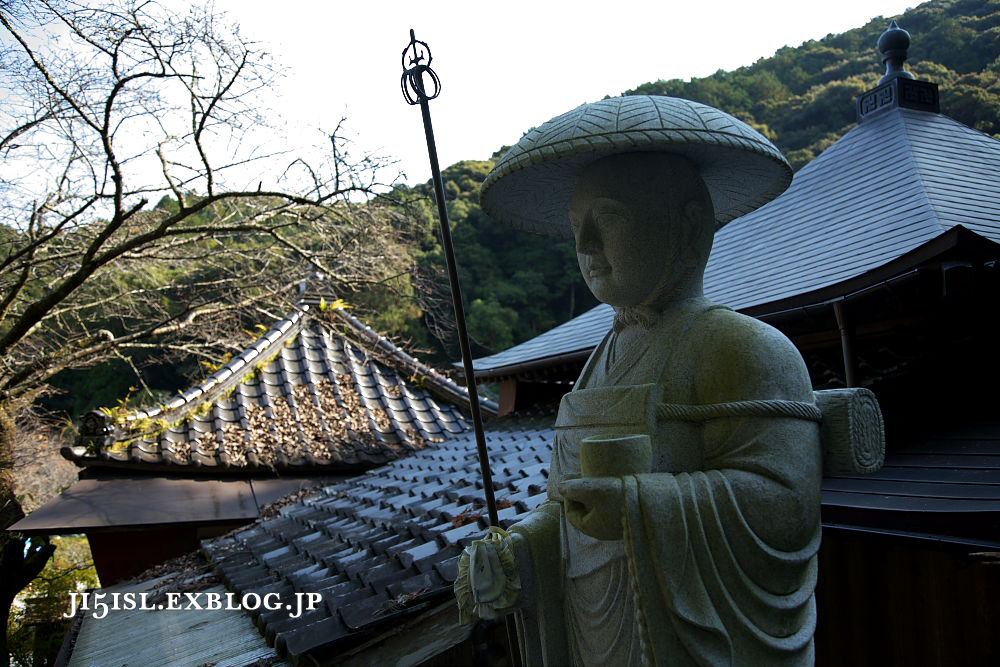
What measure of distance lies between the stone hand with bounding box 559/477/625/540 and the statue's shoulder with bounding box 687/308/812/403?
0.48m

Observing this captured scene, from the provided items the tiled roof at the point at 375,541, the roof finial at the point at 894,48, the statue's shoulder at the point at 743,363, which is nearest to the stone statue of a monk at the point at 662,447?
the statue's shoulder at the point at 743,363

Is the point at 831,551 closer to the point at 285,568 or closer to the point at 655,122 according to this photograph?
the point at 655,122

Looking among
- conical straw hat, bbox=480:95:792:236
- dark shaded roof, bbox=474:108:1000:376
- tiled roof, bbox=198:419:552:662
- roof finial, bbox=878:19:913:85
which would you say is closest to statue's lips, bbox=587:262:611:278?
conical straw hat, bbox=480:95:792:236

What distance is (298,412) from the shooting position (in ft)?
31.2

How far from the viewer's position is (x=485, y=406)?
1166cm

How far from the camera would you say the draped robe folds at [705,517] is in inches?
→ 70.8

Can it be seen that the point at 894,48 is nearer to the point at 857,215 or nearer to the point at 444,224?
the point at 857,215

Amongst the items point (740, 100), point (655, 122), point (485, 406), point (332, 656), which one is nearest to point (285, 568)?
point (332, 656)

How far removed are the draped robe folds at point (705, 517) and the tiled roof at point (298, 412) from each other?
726cm

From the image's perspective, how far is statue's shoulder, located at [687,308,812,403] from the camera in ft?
6.37

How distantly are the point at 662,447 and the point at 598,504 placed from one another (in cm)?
34

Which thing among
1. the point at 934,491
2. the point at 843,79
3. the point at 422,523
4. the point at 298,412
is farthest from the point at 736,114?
the point at 934,491

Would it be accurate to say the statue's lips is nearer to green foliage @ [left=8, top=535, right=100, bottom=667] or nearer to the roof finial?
the roof finial

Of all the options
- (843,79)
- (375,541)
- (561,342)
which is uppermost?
(843,79)
